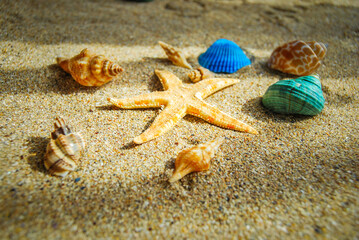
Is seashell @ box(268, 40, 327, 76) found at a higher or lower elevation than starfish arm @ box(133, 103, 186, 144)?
higher

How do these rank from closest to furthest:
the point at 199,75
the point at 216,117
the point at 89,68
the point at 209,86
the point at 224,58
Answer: the point at 216,117 < the point at 89,68 < the point at 209,86 < the point at 199,75 < the point at 224,58

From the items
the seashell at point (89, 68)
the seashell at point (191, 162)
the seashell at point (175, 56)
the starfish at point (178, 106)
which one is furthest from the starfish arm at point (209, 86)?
the seashell at point (89, 68)

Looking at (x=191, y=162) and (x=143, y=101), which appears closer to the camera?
(x=191, y=162)

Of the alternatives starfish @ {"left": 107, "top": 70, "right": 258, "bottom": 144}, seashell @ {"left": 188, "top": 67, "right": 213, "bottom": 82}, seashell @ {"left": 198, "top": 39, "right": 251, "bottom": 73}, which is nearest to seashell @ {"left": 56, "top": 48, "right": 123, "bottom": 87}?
starfish @ {"left": 107, "top": 70, "right": 258, "bottom": 144}

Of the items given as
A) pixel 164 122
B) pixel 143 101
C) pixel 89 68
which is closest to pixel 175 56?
pixel 143 101

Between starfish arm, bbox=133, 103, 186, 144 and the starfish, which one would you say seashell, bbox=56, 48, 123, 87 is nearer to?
the starfish

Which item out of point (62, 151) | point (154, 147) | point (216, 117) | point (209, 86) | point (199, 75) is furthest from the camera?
point (199, 75)

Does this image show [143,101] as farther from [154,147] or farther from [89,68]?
[89,68]
